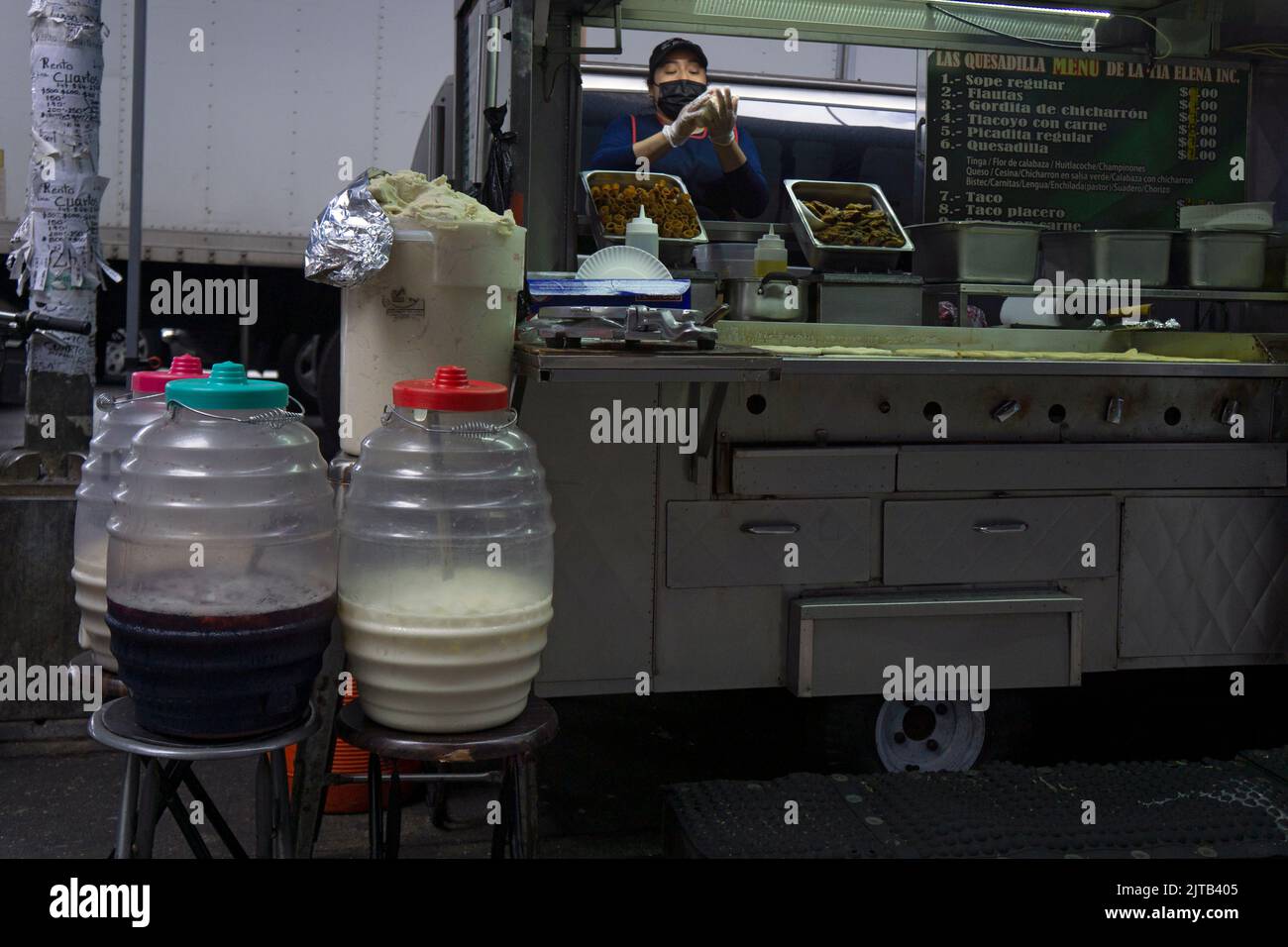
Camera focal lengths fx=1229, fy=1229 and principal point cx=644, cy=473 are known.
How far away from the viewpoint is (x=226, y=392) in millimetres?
2135

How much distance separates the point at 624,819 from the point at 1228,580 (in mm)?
2106

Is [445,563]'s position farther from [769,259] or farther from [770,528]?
[769,259]

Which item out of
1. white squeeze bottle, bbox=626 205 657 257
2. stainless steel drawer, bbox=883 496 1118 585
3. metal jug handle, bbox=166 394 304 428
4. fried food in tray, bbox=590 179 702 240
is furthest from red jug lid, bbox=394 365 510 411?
fried food in tray, bbox=590 179 702 240

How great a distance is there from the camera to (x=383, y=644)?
7.29 feet

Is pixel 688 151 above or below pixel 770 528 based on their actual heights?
above

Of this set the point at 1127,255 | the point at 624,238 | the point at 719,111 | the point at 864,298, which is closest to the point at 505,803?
the point at 624,238

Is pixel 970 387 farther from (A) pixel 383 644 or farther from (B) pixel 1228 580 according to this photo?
(A) pixel 383 644

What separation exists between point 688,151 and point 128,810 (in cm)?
430

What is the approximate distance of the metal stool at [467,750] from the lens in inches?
85.8

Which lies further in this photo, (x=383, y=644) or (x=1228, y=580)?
(x=1228, y=580)

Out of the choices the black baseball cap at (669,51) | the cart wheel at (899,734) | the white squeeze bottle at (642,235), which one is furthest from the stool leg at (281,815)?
the black baseball cap at (669,51)

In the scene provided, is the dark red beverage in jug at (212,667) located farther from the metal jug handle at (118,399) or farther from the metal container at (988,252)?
the metal container at (988,252)
